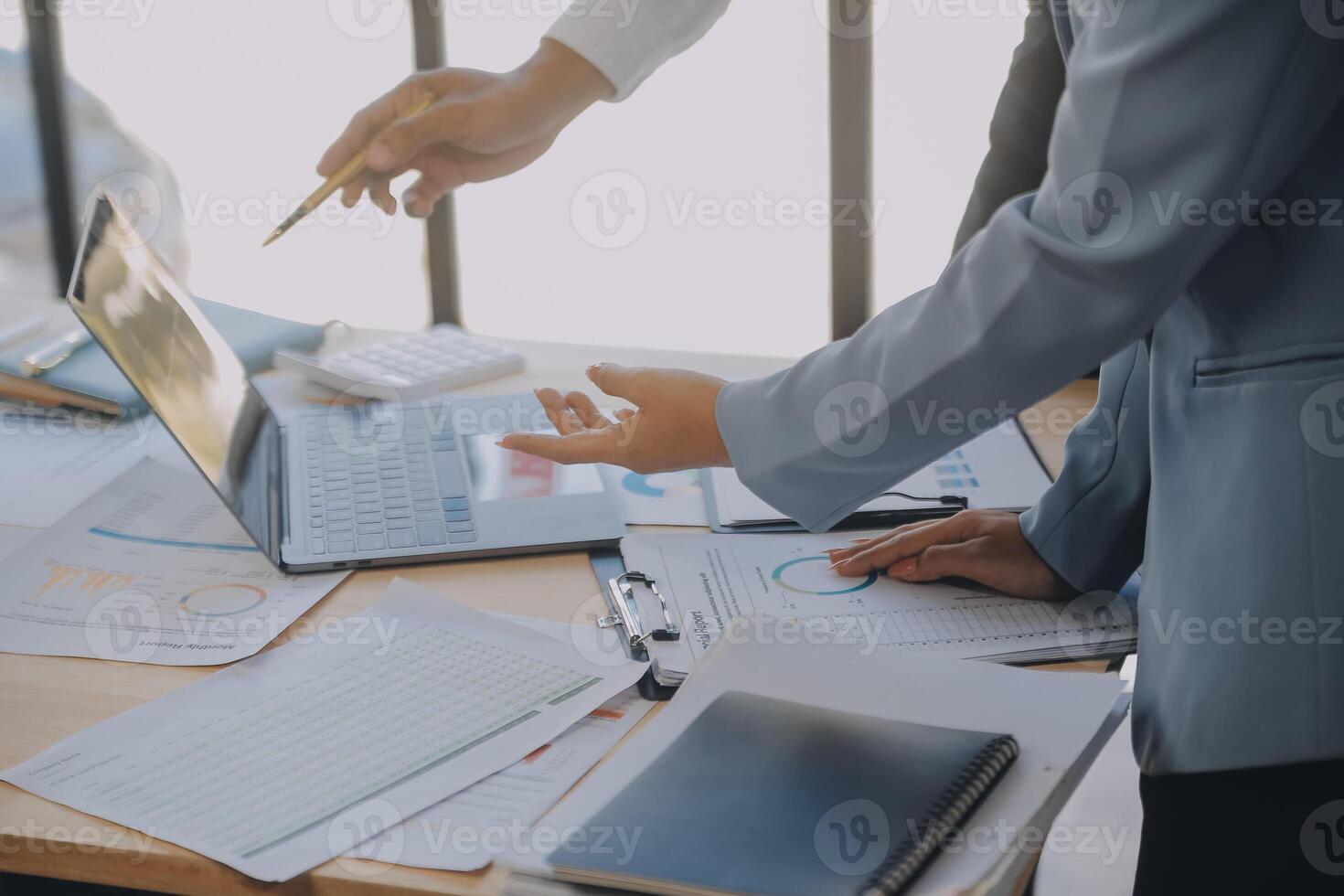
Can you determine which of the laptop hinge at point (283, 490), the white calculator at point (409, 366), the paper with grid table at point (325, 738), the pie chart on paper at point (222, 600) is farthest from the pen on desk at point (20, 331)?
the paper with grid table at point (325, 738)

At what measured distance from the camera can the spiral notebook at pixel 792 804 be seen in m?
0.64

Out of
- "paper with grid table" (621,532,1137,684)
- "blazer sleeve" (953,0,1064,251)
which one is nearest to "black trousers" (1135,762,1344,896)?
"paper with grid table" (621,532,1137,684)

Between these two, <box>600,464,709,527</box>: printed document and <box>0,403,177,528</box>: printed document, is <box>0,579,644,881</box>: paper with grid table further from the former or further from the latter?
<box>0,403,177,528</box>: printed document

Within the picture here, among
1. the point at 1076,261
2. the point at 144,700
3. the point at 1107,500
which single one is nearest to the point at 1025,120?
the point at 1107,500

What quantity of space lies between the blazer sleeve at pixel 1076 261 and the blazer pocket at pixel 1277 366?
0.06 meters

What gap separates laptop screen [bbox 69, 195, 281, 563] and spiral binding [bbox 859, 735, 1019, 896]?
2.03 feet

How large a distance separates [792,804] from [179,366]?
0.71m

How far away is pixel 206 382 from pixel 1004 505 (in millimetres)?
748

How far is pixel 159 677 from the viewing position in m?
0.90

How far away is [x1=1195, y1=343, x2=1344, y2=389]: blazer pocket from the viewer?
2.22 ft

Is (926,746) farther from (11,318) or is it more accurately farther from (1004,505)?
(11,318)

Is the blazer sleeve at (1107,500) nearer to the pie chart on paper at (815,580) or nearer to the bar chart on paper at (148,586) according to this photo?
the pie chart on paper at (815,580)

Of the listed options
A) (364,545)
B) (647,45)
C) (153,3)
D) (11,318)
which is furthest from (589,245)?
(364,545)

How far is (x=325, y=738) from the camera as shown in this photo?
80cm
